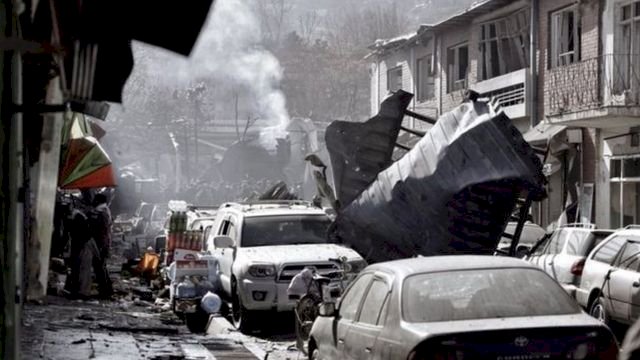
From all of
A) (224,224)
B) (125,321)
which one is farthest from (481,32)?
(125,321)

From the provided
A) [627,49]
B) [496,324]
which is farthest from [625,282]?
[627,49]

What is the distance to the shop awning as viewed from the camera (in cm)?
2752

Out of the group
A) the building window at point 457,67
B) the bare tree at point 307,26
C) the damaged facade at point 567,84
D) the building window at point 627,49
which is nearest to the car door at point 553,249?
the damaged facade at point 567,84

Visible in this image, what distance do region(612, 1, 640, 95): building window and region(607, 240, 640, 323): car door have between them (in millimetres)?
10241

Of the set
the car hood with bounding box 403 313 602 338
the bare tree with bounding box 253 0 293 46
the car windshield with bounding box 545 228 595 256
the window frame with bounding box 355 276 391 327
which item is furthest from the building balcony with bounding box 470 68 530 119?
the bare tree with bounding box 253 0 293 46

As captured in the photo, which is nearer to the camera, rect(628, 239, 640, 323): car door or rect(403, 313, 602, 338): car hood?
rect(403, 313, 602, 338): car hood

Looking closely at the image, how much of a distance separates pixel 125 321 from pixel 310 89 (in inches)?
2419

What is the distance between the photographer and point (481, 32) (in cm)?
3347

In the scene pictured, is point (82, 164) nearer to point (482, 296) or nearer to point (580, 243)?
point (580, 243)

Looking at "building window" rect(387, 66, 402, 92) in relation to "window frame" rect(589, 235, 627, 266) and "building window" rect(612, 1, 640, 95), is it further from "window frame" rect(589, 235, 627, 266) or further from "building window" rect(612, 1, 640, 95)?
"window frame" rect(589, 235, 627, 266)

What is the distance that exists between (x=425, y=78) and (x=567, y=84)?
39.3ft

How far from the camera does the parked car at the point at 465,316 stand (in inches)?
304

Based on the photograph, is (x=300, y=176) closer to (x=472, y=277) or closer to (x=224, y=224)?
(x=224, y=224)

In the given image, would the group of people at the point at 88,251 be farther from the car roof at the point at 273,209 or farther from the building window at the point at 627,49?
the building window at the point at 627,49
